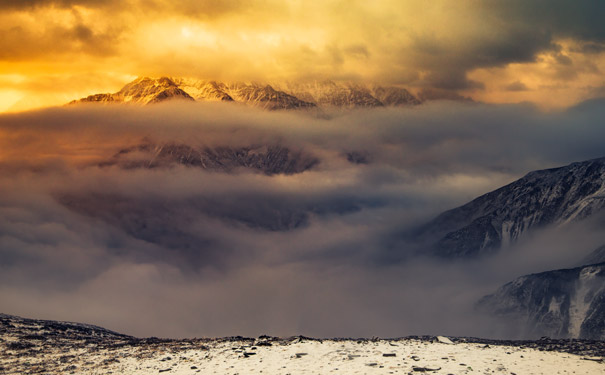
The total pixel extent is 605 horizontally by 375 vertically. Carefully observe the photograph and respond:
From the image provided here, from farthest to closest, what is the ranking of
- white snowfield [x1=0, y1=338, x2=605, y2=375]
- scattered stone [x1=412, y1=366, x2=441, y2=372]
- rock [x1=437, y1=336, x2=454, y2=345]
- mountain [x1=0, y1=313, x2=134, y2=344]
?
mountain [x1=0, y1=313, x2=134, y2=344]
rock [x1=437, y1=336, x2=454, y2=345]
white snowfield [x1=0, y1=338, x2=605, y2=375]
scattered stone [x1=412, y1=366, x2=441, y2=372]

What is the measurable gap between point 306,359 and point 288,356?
1.41 meters

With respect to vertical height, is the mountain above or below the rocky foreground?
above

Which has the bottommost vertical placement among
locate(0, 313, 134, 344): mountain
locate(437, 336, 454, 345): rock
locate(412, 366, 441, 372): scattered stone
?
locate(412, 366, 441, 372): scattered stone

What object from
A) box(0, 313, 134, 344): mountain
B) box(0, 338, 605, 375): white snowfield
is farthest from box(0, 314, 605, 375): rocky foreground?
box(0, 313, 134, 344): mountain

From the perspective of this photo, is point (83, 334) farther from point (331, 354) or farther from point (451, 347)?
point (451, 347)

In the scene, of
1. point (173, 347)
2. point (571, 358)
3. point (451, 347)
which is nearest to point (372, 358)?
point (451, 347)

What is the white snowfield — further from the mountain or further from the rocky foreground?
the mountain

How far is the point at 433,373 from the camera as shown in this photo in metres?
34.6

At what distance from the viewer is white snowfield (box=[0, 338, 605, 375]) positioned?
36.3 meters

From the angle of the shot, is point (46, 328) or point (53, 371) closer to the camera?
point (53, 371)

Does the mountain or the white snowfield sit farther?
the mountain

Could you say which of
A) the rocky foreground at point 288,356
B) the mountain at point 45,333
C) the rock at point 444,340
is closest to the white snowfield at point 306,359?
the rocky foreground at point 288,356

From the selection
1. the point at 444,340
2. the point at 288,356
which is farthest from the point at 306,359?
the point at 444,340

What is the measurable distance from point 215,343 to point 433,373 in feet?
63.5
